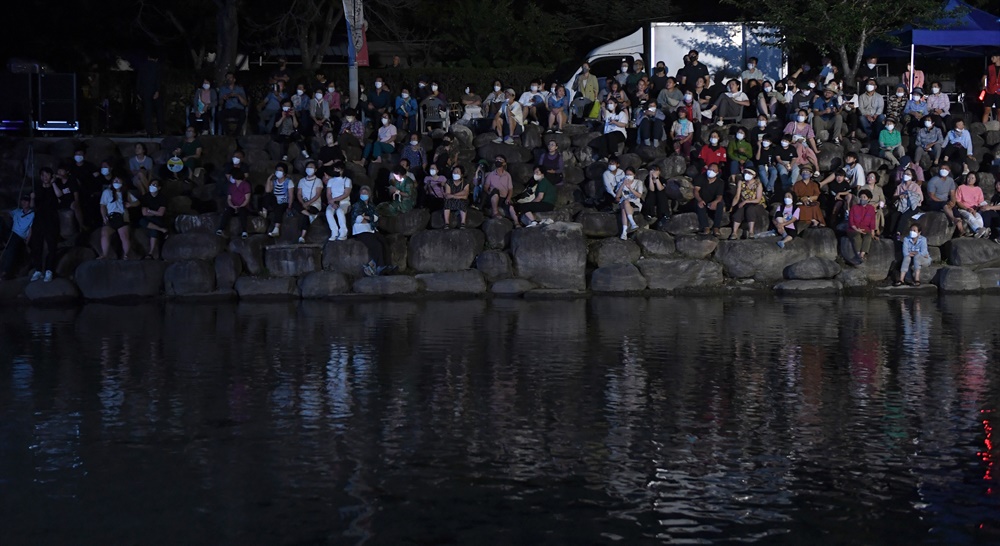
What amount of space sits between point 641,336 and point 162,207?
11.2 meters

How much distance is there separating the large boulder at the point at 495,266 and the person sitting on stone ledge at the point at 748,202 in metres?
4.21

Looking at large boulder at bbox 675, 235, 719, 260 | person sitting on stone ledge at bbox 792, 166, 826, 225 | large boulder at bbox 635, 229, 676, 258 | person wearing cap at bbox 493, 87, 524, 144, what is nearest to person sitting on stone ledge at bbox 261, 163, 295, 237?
person wearing cap at bbox 493, 87, 524, 144

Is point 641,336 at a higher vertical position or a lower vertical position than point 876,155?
lower

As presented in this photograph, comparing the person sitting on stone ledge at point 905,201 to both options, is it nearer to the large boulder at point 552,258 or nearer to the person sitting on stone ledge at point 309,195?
the large boulder at point 552,258

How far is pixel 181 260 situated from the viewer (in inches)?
896

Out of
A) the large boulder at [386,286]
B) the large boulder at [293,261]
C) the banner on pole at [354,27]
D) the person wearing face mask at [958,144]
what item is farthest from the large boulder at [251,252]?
the person wearing face mask at [958,144]

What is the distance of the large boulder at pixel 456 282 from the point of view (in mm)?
22094

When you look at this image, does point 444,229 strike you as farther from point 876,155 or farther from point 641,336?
point 876,155

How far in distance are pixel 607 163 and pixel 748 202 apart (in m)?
3.03

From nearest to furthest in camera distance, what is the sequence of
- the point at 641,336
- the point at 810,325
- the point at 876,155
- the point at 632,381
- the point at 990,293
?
the point at 632,381, the point at 641,336, the point at 810,325, the point at 990,293, the point at 876,155

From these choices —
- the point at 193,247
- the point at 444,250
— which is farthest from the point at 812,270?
the point at 193,247

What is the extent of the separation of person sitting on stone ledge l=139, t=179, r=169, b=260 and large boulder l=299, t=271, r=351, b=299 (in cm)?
312

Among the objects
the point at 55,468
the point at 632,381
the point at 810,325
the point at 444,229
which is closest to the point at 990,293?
the point at 810,325

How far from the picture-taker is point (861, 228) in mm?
22859
